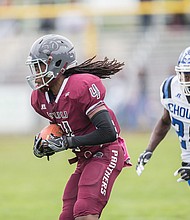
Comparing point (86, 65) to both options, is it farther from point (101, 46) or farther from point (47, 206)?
point (101, 46)

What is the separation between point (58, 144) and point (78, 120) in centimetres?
28

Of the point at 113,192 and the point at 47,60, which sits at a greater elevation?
the point at 47,60

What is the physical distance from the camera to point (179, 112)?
6332 mm

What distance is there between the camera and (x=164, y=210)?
845 cm

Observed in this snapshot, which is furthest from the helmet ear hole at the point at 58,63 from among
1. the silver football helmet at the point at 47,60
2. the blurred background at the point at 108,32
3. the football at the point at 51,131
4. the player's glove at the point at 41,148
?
the blurred background at the point at 108,32

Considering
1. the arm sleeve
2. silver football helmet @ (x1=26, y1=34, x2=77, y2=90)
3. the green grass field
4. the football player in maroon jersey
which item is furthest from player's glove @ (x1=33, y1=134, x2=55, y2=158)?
the green grass field

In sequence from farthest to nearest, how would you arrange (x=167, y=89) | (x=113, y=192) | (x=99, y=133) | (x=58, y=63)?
(x=113, y=192) → (x=167, y=89) → (x=58, y=63) → (x=99, y=133)

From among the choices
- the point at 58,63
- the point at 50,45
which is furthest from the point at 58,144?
the point at 50,45

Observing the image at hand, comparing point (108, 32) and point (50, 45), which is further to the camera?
point (108, 32)

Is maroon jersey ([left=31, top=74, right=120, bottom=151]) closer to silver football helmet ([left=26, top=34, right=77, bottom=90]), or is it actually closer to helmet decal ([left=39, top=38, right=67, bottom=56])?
silver football helmet ([left=26, top=34, right=77, bottom=90])

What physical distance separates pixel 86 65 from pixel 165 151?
904cm

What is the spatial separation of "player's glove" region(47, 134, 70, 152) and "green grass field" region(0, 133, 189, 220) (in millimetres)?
2451

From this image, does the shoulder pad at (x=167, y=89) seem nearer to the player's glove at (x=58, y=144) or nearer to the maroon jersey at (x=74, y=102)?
the maroon jersey at (x=74, y=102)

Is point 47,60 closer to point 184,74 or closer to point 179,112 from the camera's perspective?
point 184,74
